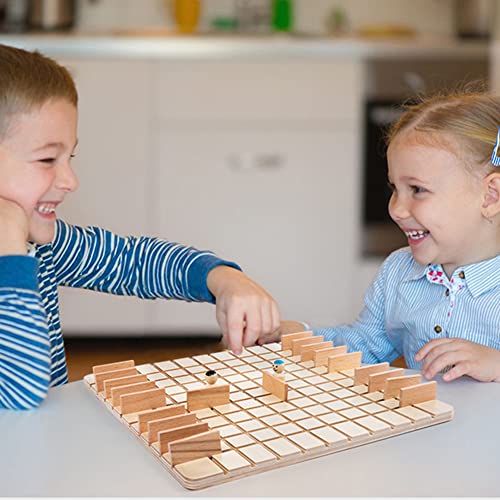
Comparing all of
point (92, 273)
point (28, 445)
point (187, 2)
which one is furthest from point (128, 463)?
point (187, 2)

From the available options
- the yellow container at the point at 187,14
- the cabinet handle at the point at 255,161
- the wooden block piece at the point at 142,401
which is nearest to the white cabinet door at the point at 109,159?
the cabinet handle at the point at 255,161

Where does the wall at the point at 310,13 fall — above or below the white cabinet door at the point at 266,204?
above

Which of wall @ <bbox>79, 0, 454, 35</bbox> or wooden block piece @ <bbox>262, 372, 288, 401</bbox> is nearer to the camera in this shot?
wooden block piece @ <bbox>262, 372, 288, 401</bbox>

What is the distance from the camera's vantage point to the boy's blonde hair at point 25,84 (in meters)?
1.08

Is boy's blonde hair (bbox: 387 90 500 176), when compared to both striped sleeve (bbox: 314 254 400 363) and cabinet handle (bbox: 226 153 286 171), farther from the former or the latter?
cabinet handle (bbox: 226 153 286 171)

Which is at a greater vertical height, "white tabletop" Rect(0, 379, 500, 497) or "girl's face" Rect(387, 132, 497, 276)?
"girl's face" Rect(387, 132, 497, 276)

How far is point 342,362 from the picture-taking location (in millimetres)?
948

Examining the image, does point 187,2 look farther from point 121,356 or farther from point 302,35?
point 121,356

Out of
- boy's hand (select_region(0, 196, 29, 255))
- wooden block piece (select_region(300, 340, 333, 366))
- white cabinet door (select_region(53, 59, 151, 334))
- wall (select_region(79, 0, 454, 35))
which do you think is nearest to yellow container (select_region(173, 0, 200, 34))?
wall (select_region(79, 0, 454, 35))

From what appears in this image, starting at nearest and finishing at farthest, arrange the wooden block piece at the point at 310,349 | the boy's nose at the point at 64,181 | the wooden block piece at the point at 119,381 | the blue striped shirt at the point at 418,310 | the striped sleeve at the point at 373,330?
1. the wooden block piece at the point at 119,381
2. the wooden block piece at the point at 310,349
3. the boy's nose at the point at 64,181
4. the blue striped shirt at the point at 418,310
5. the striped sleeve at the point at 373,330

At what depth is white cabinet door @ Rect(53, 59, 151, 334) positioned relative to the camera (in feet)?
9.37

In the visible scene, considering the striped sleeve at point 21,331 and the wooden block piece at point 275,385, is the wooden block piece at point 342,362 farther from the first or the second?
the striped sleeve at point 21,331

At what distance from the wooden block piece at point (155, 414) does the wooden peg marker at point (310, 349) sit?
0.80 ft

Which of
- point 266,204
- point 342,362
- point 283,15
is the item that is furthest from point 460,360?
point 283,15
